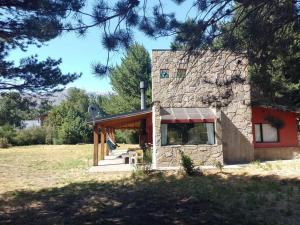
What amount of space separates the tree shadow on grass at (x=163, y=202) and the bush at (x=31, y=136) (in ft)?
90.9

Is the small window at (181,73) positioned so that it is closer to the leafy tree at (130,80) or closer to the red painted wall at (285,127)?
the red painted wall at (285,127)

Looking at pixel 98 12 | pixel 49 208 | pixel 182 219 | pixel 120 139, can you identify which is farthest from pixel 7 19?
pixel 120 139

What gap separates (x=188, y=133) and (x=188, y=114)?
905 millimetres

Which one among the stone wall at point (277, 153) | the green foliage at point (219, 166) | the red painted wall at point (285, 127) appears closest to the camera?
the green foliage at point (219, 166)

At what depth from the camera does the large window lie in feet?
→ 57.5

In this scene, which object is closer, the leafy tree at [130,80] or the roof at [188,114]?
the roof at [188,114]

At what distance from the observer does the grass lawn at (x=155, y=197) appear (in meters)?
9.27

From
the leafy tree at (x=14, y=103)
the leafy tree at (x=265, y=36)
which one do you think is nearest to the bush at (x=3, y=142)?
the leafy tree at (x=14, y=103)

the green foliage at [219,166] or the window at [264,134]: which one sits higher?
the window at [264,134]

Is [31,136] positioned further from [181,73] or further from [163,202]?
[181,73]

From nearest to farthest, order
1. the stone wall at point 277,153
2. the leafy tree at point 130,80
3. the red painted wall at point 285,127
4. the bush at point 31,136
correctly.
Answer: the stone wall at point 277,153 < the red painted wall at point 285,127 < the bush at point 31,136 < the leafy tree at point 130,80

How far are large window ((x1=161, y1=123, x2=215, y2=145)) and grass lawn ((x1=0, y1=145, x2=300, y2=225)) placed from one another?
239cm

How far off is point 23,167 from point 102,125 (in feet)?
15.0

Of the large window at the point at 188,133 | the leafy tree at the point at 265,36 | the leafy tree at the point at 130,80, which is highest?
the leafy tree at the point at 130,80
